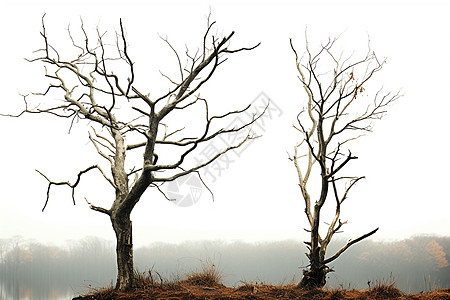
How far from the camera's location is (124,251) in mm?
4086

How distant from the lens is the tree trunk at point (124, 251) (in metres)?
4.07

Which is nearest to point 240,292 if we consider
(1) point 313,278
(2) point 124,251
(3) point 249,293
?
(3) point 249,293

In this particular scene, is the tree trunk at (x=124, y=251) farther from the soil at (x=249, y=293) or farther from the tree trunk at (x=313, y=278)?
the tree trunk at (x=313, y=278)

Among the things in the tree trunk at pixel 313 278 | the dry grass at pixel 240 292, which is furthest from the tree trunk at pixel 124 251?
the tree trunk at pixel 313 278

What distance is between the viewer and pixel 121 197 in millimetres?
4219

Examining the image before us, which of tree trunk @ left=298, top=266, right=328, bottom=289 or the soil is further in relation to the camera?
tree trunk @ left=298, top=266, right=328, bottom=289

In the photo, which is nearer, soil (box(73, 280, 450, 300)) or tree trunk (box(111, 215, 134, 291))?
soil (box(73, 280, 450, 300))

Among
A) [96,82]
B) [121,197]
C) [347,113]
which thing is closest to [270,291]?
[121,197]

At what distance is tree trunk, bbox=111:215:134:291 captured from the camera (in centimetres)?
407

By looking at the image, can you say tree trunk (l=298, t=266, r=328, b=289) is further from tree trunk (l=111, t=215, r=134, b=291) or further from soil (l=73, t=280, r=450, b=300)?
tree trunk (l=111, t=215, r=134, b=291)

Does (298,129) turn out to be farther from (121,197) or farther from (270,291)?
(121,197)

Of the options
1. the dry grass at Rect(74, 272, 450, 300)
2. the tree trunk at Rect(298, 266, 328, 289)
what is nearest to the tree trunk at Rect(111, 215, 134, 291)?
the dry grass at Rect(74, 272, 450, 300)

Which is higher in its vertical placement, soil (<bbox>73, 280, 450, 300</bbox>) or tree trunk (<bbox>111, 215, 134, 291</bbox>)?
tree trunk (<bbox>111, 215, 134, 291</bbox>)

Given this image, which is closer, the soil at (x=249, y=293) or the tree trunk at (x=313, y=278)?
the soil at (x=249, y=293)
